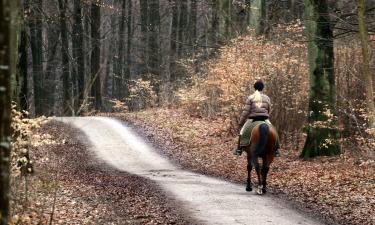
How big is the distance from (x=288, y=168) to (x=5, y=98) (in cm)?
1197

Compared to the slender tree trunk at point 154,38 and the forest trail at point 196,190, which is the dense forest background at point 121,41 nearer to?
the slender tree trunk at point 154,38

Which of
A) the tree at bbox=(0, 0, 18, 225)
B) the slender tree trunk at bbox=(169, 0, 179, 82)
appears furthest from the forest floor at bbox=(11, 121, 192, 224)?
the slender tree trunk at bbox=(169, 0, 179, 82)

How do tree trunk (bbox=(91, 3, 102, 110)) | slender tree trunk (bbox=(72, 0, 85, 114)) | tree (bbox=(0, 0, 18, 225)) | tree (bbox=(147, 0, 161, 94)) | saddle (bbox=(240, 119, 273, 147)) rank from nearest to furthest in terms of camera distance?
tree (bbox=(0, 0, 18, 225)) < saddle (bbox=(240, 119, 273, 147)) < slender tree trunk (bbox=(72, 0, 85, 114)) < tree trunk (bbox=(91, 3, 102, 110)) < tree (bbox=(147, 0, 161, 94))

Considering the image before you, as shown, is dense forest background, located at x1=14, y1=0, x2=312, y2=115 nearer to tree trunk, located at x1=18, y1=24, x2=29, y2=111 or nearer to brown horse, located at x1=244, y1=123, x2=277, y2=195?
tree trunk, located at x1=18, y1=24, x2=29, y2=111

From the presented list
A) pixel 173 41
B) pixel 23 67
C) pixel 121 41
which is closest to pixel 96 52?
pixel 173 41

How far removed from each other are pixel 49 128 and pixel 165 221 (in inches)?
662

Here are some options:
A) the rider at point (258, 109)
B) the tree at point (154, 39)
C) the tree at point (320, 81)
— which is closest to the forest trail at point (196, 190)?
the rider at point (258, 109)

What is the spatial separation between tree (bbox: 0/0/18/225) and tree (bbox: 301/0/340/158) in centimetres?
1238

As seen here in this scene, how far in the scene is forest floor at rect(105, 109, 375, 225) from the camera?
10773 mm

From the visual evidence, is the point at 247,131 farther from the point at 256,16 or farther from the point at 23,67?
the point at 256,16

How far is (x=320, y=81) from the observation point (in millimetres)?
16125

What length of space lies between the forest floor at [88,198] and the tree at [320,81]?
5.61m

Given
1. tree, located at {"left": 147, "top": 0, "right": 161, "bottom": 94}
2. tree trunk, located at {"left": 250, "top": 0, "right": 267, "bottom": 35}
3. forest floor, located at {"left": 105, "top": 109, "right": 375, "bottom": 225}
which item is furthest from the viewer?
tree, located at {"left": 147, "top": 0, "right": 161, "bottom": 94}

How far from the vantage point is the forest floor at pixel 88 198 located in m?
8.84
